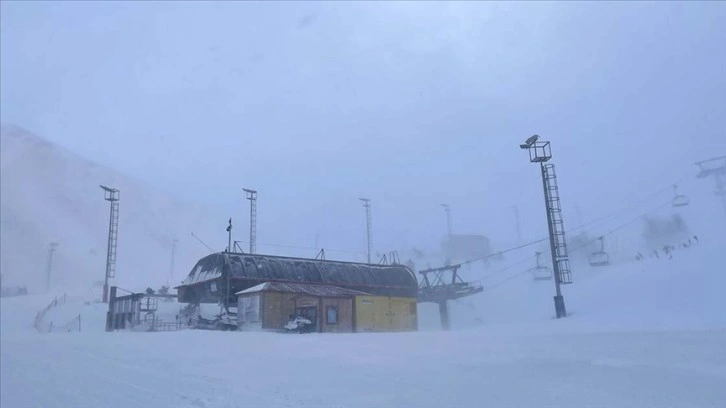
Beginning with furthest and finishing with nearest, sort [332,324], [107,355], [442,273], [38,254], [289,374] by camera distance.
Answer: [38,254], [442,273], [332,324], [107,355], [289,374]

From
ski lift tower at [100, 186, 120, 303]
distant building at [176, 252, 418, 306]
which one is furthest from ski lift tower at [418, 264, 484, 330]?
ski lift tower at [100, 186, 120, 303]

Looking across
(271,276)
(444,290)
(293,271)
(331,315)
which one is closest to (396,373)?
(331,315)

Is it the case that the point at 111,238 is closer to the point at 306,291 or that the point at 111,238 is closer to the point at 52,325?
the point at 52,325

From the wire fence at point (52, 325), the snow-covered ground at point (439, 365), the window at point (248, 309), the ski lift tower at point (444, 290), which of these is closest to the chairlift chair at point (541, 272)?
the ski lift tower at point (444, 290)

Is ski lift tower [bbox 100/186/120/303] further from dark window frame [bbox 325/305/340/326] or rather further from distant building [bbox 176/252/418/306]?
dark window frame [bbox 325/305/340/326]

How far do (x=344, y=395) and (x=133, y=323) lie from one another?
32.5 metres

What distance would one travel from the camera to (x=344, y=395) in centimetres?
1188

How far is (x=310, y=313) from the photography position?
33375 millimetres

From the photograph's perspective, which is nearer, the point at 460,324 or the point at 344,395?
the point at 344,395

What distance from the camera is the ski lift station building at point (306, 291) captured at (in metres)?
33.8

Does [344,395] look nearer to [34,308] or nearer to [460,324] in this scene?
[460,324]

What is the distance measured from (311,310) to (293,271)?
967cm

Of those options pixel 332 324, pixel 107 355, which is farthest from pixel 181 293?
pixel 107 355

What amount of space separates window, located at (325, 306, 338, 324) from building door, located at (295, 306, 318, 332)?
0.58 metres
